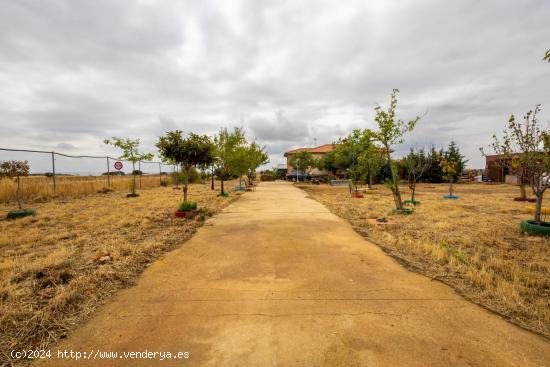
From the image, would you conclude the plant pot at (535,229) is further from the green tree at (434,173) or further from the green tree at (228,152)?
the green tree at (434,173)

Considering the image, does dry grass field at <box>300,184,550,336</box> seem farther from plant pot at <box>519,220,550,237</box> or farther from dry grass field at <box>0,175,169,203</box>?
dry grass field at <box>0,175,169,203</box>

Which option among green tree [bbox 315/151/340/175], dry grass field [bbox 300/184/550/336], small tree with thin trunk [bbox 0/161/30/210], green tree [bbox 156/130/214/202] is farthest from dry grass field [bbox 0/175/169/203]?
green tree [bbox 315/151/340/175]

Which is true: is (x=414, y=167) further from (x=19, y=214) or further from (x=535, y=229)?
(x=19, y=214)

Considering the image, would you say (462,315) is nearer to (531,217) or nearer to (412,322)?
(412,322)

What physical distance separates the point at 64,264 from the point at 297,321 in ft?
12.5

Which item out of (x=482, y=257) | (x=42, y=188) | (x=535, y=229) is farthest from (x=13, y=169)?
(x=535, y=229)

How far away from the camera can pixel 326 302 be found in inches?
113

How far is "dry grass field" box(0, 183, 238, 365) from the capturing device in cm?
249

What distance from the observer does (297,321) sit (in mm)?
2508

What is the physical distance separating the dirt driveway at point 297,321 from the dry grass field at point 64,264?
0.33 metres

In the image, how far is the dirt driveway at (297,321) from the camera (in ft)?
6.69

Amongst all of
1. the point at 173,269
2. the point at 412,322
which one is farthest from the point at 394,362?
the point at 173,269

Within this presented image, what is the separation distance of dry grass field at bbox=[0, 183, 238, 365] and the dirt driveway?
33 centimetres

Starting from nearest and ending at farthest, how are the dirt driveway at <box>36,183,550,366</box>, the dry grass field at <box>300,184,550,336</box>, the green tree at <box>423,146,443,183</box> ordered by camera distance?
the dirt driveway at <box>36,183,550,366</box>, the dry grass field at <box>300,184,550,336</box>, the green tree at <box>423,146,443,183</box>
